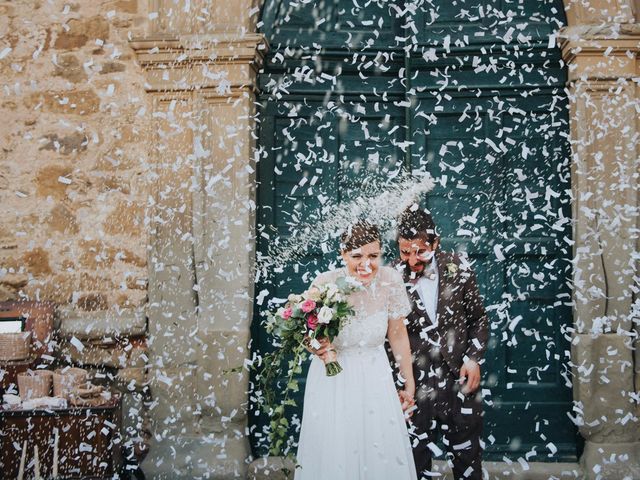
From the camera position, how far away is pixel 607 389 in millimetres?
4082

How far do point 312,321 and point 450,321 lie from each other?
0.93 metres

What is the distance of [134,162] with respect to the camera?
4.41m

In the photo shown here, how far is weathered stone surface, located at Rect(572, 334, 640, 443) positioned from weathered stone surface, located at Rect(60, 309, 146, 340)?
2.84 meters

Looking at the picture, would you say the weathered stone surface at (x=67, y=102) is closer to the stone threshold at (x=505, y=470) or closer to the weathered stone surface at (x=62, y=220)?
the weathered stone surface at (x=62, y=220)

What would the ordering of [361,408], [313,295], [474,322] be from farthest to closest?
[474,322] → [361,408] → [313,295]

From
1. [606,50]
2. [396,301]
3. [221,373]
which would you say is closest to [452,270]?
[396,301]

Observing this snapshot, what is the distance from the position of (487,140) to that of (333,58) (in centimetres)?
121

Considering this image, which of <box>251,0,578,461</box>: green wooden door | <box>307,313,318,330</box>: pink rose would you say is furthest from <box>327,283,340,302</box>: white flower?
<box>251,0,578,461</box>: green wooden door

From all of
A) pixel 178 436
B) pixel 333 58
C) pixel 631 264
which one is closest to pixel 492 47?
pixel 333 58

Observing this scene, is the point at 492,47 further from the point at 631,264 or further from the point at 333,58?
the point at 631,264

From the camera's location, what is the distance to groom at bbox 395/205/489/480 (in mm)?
3584

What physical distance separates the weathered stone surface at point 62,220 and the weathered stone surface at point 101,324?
54cm

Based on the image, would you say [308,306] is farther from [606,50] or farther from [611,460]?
[606,50]

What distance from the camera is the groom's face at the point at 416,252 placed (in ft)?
11.7
